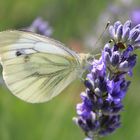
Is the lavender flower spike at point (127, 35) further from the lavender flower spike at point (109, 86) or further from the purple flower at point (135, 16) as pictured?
the purple flower at point (135, 16)

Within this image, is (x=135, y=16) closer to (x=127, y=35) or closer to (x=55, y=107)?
(x=55, y=107)

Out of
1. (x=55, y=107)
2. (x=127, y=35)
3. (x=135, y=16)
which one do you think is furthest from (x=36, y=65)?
(x=135, y=16)

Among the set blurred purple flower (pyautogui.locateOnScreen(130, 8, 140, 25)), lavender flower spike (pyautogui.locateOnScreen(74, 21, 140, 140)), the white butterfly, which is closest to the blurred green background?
blurred purple flower (pyautogui.locateOnScreen(130, 8, 140, 25))

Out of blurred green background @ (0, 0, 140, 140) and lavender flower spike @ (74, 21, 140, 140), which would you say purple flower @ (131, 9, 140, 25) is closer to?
blurred green background @ (0, 0, 140, 140)

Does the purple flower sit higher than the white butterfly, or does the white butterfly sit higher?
the purple flower

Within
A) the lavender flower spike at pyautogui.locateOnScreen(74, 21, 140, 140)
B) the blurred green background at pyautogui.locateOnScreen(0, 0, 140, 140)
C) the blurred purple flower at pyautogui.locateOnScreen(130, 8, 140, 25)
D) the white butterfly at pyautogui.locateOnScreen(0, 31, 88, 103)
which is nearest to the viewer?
the lavender flower spike at pyautogui.locateOnScreen(74, 21, 140, 140)

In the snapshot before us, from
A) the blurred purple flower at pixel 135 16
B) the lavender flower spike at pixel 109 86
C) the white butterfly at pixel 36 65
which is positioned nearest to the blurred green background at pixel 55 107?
the blurred purple flower at pixel 135 16
